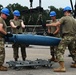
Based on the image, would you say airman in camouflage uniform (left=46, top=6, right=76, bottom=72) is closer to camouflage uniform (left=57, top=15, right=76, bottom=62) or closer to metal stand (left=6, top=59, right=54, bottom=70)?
camouflage uniform (left=57, top=15, right=76, bottom=62)

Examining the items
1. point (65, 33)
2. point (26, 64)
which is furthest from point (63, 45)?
point (26, 64)

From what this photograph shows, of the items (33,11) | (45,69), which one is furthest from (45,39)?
(33,11)

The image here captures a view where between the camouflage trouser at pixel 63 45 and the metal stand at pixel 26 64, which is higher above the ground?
the camouflage trouser at pixel 63 45

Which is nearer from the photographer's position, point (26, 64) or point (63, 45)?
point (63, 45)

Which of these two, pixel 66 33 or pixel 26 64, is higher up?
pixel 66 33

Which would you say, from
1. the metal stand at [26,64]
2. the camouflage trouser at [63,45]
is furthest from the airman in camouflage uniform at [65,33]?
the metal stand at [26,64]

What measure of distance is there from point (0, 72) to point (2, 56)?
18.5 inches

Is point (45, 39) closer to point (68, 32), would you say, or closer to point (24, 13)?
point (68, 32)

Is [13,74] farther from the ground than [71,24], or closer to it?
closer to it

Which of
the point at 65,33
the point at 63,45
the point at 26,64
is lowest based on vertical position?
the point at 26,64

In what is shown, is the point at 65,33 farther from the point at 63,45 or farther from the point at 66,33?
the point at 63,45

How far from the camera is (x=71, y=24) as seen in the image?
857cm

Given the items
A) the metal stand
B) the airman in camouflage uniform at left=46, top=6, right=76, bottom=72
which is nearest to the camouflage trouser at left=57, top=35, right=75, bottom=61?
the airman in camouflage uniform at left=46, top=6, right=76, bottom=72

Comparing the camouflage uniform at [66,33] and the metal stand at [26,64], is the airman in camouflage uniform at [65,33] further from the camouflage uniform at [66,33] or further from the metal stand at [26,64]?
the metal stand at [26,64]
